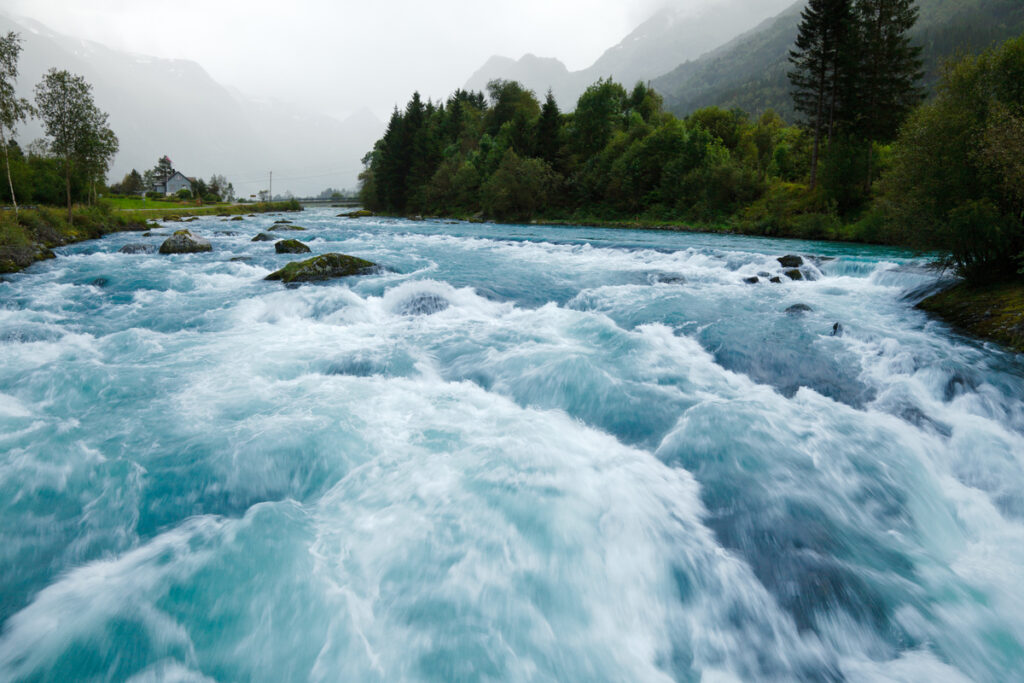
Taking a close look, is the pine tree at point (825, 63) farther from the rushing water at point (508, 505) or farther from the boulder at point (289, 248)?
the boulder at point (289, 248)

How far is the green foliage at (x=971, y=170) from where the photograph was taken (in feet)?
35.3

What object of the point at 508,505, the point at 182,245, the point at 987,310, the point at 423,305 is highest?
the point at 182,245

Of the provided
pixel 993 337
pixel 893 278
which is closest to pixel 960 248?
pixel 993 337

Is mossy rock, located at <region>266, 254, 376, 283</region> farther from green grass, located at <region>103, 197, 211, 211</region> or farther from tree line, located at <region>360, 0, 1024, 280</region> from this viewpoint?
green grass, located at <region>103, 197, 211, 211</region>

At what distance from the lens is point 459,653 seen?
3.49 metres

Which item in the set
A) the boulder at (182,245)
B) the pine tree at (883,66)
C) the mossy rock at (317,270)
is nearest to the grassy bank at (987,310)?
the mossy rock at (317,270)

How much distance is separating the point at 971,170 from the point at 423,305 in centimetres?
1424

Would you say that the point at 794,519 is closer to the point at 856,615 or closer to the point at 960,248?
the point at 856,615

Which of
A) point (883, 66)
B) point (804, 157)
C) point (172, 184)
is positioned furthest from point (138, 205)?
point (883, 66)

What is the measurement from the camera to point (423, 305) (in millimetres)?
12664

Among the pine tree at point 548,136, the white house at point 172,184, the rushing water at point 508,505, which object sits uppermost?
the pine tree at point 548,136

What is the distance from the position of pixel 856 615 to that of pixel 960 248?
11.9m

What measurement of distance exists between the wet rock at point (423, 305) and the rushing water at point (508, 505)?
1938mm

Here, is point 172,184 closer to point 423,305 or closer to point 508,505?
point 423,305
